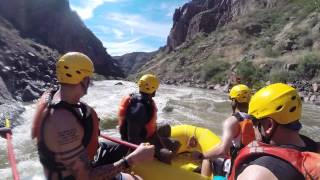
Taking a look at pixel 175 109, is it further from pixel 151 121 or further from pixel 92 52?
pixel 92 52

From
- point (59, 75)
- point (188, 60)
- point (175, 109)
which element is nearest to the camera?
point (59, 75)

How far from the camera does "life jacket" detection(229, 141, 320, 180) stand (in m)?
2.11

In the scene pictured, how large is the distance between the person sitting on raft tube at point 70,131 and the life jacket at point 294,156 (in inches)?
47.4

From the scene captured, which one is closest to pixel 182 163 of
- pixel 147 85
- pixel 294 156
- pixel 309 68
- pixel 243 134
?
pixel 147 85

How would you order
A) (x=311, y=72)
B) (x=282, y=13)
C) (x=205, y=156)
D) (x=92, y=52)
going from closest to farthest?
(x=205, y=156) < (x=311, y=72) < (x=282, y=13) < (x=92, y=52)

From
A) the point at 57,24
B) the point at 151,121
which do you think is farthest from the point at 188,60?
the point at 151,121

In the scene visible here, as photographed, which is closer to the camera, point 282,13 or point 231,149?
point 231,149

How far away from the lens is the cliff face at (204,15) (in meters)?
92.1

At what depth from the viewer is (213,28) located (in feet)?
348

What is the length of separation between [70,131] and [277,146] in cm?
134

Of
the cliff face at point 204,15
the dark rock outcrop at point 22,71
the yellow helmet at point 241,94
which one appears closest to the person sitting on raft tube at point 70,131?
the yellow helmet at point 241,94

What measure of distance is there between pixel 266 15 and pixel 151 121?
67979mm

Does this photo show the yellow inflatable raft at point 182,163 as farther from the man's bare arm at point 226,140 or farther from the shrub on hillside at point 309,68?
the shrub on hillside at point 309,68

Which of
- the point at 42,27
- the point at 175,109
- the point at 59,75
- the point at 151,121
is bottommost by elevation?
the point at 175,109
